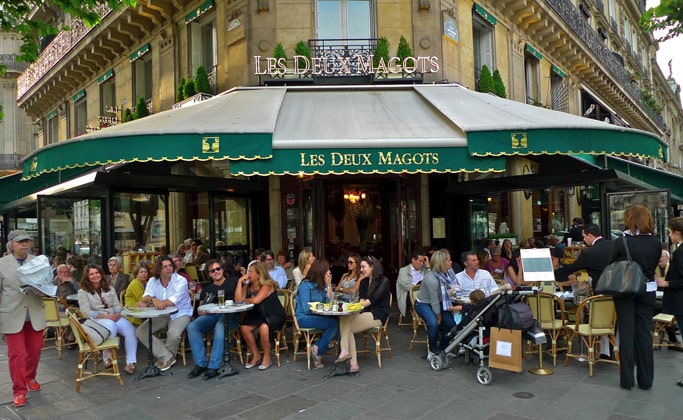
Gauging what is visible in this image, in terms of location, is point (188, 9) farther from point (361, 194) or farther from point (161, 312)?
point (161, 312)

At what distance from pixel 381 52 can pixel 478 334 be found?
659 cm

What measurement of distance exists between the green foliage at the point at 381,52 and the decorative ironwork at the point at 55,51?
832 centimetres

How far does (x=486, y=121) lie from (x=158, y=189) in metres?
6.22

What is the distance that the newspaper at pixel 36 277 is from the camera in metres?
5.03

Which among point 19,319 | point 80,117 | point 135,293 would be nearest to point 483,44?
point 135,293

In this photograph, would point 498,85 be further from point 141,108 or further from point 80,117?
point 80,117

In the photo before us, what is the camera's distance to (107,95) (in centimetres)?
1628

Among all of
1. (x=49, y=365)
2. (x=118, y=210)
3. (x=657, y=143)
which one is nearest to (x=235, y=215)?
(x=118, y=210)

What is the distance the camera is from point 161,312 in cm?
564

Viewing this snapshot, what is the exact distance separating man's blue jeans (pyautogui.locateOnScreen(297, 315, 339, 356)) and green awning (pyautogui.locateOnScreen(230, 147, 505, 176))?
196 cm

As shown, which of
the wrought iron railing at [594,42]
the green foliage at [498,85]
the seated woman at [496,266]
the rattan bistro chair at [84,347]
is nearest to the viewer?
the rattan bistro chair at [84,347]

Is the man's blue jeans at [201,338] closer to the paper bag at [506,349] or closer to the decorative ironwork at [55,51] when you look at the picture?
the paper bag at [506,349]

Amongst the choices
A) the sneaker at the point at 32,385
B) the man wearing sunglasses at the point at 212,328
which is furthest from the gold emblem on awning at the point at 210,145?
the sneaker at the point at 32,385

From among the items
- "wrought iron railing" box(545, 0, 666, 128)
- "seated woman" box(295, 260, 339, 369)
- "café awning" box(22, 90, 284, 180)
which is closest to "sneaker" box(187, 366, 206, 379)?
"seated woman" box(295, 260, 339, 369)
